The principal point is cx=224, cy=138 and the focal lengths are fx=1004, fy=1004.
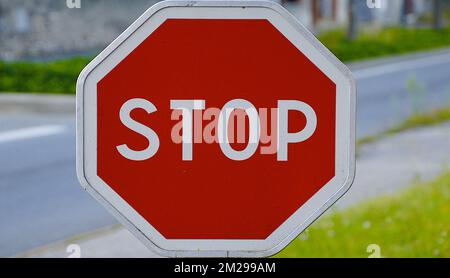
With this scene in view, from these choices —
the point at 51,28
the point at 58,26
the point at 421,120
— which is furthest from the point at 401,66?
the point at 421,120

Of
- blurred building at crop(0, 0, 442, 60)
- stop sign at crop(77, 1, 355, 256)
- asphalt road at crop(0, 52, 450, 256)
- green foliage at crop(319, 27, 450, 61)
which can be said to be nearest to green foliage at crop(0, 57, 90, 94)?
asphalt road at crop(0, 52, 450, 256)

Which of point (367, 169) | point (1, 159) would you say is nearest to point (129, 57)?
point (367, 169)

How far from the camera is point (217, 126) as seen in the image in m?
1.96

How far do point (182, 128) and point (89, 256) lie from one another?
422cm

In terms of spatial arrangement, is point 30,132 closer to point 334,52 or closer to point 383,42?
point 334,52

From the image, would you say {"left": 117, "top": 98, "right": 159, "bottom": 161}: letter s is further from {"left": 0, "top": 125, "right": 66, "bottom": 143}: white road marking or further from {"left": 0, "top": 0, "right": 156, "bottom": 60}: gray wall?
{"left": 0, "top": 0, "right": 156, "bottom": 60}: gray wall

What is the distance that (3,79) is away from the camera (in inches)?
618

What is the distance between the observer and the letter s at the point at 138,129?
197 centimetres

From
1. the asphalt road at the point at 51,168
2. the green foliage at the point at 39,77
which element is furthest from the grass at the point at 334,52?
the asphalt road at the point at 51,168

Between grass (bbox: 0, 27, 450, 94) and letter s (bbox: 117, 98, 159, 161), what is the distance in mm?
13498

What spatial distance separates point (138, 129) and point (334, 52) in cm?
2312

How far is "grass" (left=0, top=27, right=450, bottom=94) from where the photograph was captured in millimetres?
15570

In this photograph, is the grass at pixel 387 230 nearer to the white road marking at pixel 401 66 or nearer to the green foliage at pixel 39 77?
the green foliage at pixel 39 77

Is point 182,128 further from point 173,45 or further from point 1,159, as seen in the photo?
point 1,159
